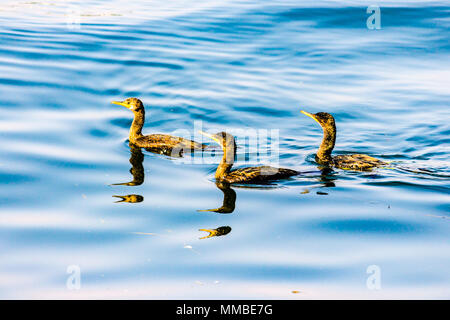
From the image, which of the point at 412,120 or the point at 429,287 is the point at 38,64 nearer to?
the point at 412,120

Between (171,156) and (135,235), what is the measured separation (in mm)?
→ 3381

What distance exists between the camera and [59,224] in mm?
7125

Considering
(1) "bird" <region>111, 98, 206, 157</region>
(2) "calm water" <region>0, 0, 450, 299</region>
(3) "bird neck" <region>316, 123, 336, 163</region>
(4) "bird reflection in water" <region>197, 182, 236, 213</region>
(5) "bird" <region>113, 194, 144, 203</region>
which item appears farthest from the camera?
(1) "bird" <region>111, 98, 206, 157</region>

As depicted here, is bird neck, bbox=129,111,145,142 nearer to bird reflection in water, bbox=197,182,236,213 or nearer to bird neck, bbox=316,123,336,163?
bird reflection in water, bbox=197,182,236,213

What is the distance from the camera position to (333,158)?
10.1 metres

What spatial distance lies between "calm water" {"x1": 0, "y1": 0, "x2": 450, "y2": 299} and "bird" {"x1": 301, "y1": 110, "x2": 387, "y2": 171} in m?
0.24

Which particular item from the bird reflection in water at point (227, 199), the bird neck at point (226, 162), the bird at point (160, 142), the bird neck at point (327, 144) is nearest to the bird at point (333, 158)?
the bird neck at point (327, 144)

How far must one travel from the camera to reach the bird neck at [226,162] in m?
9.03

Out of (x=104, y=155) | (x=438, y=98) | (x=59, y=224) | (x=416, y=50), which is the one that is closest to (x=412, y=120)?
(x=438, y=98)

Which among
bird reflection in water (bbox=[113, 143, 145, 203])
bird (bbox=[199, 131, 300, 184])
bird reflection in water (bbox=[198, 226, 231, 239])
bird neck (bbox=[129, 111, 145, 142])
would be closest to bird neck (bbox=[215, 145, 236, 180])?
bird (bbox=[199, 131, 300, 184])

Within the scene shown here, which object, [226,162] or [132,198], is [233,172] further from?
[132,198]

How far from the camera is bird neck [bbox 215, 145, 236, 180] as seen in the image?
903 centimetres

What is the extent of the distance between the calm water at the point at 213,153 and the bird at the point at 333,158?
0.77ft

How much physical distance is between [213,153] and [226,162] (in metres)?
1.47
